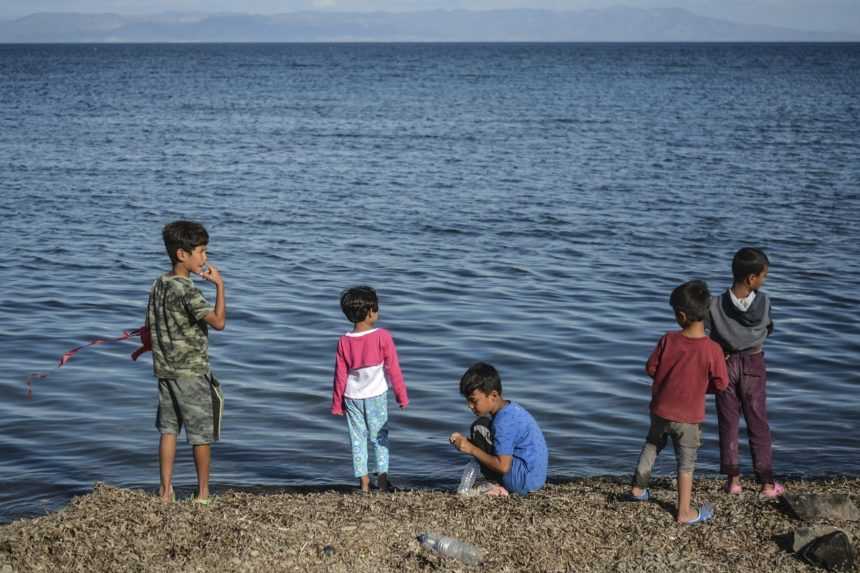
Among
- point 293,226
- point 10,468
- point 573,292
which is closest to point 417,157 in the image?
point 293,226

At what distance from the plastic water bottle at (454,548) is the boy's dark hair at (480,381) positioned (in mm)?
1138

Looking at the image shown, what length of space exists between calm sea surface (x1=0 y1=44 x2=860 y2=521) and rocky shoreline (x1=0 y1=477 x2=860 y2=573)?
81.4 inches

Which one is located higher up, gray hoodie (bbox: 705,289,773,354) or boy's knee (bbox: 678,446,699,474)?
gray hoodie (bbox: 705,289,773,354)

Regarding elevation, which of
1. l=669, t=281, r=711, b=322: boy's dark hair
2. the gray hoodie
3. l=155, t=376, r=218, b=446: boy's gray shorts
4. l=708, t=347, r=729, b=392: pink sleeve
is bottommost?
l=155, t=376, r=218, b=446: boy's gray shorts

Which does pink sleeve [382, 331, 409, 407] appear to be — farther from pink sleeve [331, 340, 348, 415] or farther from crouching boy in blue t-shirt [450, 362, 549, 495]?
crouching boy in blue t-shirt [450, 362, 549, 495]

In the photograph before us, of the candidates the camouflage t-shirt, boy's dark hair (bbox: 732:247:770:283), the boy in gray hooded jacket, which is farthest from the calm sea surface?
boy's dark hair (bbox: 732:247:770:283)

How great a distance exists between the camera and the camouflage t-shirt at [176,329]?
630 centimetres

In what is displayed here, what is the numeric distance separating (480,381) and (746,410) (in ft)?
5.83

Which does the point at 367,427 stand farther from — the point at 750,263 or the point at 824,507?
the point at 824,507

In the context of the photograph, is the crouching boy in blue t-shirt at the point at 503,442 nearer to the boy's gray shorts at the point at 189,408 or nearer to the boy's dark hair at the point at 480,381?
the boy's dark hair at the point at 480,381

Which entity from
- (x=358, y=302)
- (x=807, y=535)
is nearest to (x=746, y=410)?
(x=807, y=535)

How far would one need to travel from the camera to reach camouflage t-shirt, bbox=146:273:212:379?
20.7 feet

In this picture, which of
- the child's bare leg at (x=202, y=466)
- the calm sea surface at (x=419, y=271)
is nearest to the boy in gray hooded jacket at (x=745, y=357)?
the calm sea surface at (x=419, y=271)

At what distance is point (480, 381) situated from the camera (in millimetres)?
6496
